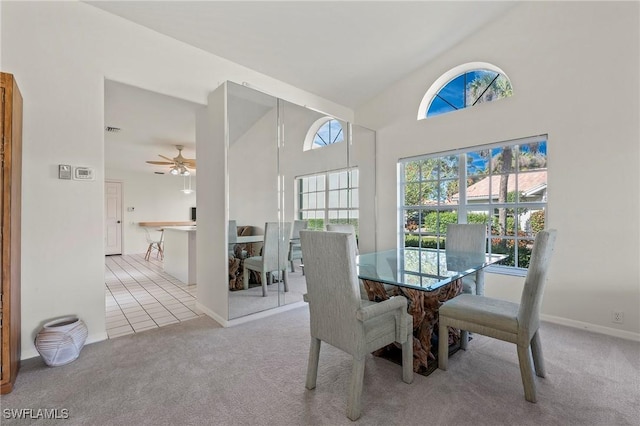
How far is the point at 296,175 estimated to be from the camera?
12.3 feet

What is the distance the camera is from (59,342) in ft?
6.98

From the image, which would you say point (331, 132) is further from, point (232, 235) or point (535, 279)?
point (535, 279)

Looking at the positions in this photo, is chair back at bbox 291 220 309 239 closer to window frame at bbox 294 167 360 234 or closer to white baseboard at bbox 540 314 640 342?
window frame at bbox 294 167 360 234

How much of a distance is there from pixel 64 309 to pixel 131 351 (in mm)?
646

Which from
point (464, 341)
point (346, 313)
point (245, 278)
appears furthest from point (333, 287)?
point (245, 278)

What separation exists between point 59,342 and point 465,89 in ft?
15.7

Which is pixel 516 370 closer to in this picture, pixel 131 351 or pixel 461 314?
pixel 461 314

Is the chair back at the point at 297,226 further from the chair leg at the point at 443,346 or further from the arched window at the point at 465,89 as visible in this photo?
the arched window at the point at 465,89

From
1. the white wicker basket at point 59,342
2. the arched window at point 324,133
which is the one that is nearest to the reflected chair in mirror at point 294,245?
the arched window at point 324,133

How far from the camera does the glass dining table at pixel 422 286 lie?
192cm

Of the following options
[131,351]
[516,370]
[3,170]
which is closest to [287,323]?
Result: [131,351]

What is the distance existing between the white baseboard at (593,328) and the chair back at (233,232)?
3.29 metres

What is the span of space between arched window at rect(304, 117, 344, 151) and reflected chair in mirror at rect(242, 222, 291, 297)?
51.3 inches

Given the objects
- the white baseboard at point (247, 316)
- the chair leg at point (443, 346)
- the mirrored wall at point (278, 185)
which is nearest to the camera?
the chair leg at point (443, 346)
